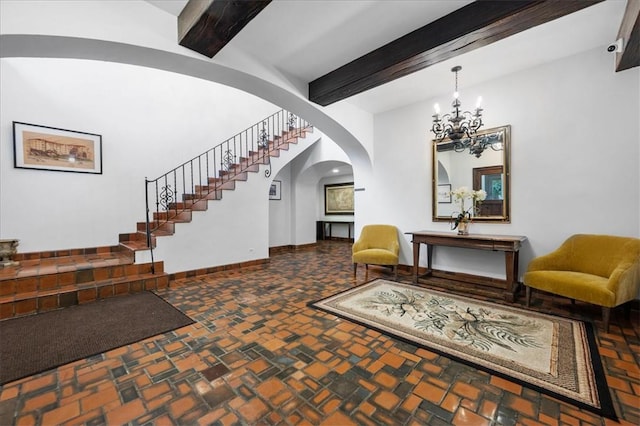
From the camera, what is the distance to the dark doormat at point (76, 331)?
6.28 ft

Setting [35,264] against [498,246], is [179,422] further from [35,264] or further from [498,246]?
[35,264]

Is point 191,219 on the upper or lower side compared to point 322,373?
upper

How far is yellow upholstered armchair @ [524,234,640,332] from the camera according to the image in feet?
7.42

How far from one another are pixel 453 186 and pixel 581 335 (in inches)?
88.4

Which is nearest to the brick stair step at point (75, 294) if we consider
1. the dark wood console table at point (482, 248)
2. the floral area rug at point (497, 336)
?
the floral area rug at point (497, 336)

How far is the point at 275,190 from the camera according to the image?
Answer: 700 cm

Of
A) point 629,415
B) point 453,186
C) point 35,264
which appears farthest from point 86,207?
point 629,415

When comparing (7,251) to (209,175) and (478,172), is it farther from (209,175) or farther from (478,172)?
(478,172)

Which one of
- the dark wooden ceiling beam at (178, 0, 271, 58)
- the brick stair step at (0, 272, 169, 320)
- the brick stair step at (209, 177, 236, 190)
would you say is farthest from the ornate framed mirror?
the brick stair step at (0, 272, 169, 320)

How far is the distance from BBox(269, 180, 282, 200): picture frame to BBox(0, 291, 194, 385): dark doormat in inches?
164

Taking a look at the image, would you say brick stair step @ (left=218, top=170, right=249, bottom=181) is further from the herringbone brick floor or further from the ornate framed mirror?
the ornate framed mirror

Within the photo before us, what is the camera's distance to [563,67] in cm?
306

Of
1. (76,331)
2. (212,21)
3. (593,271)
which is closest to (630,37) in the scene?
(593,271)

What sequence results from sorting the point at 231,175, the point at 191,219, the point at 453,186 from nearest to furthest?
the point at 453,186 → the point at 191,219 → the point at 231,175
